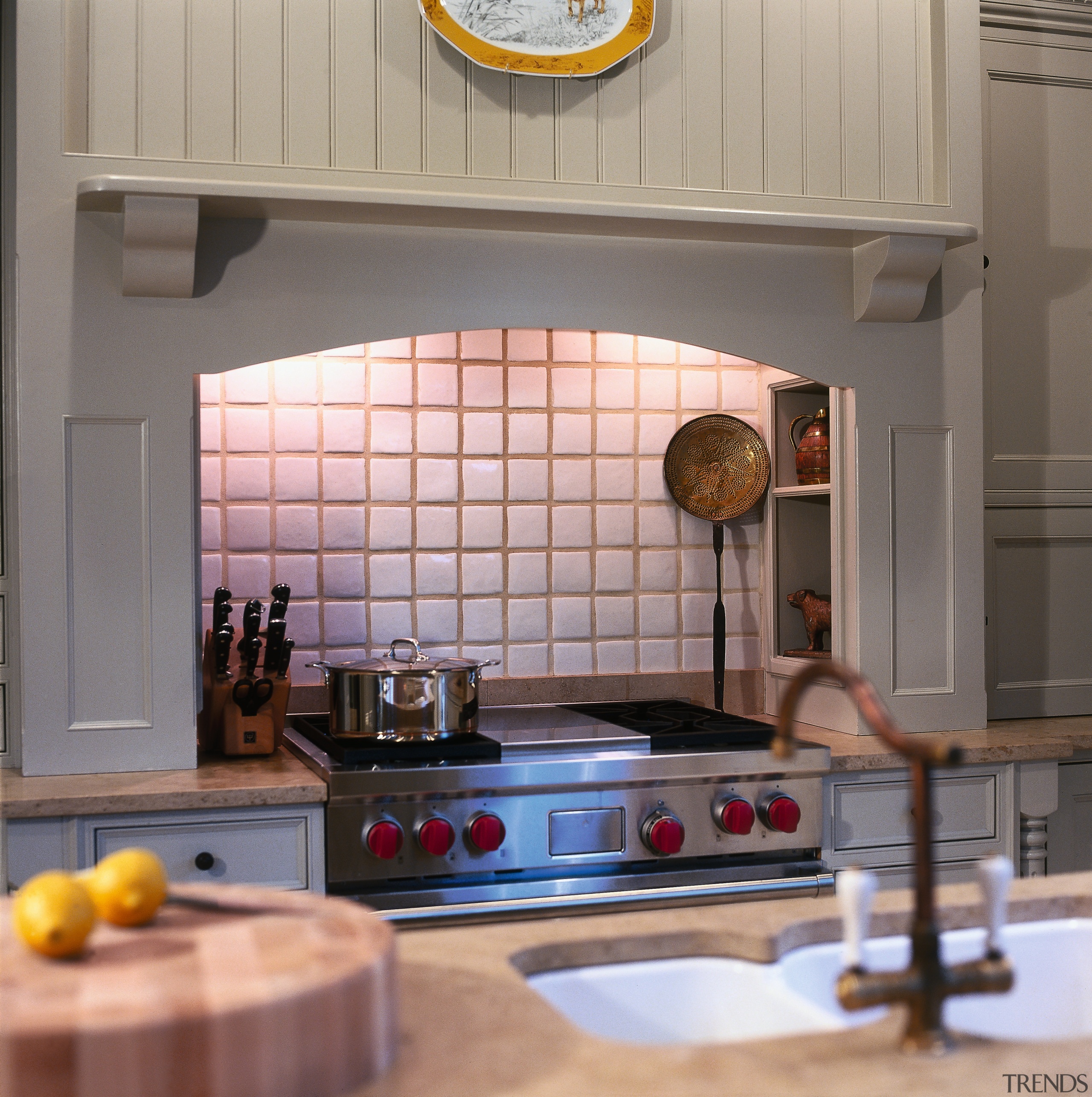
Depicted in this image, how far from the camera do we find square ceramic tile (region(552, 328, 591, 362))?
3.04 meters

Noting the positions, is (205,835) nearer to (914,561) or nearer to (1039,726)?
(914,561)

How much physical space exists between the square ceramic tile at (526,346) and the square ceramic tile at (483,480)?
0.27 metres

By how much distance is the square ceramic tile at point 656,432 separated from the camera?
10.2 feet

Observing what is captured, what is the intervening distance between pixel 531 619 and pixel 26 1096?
2.18m

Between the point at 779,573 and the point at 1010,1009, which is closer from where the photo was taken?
the point at 1010,1009

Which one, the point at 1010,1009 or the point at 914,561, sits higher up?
the point at 914,561

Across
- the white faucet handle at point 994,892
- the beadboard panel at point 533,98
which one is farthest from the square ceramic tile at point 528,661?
the white faucet handle at point 994,892

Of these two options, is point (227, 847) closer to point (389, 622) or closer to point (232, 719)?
point (232, 719)

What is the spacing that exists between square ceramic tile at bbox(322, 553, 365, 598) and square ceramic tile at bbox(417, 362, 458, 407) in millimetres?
420

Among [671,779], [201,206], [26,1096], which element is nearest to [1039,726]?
[671,779]

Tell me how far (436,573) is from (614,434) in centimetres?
58

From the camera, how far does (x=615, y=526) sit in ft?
10.1

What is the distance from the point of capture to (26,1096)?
880 mm

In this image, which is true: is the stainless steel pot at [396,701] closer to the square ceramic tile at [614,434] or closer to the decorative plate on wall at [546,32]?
the square ceramic tile at [614,434]
